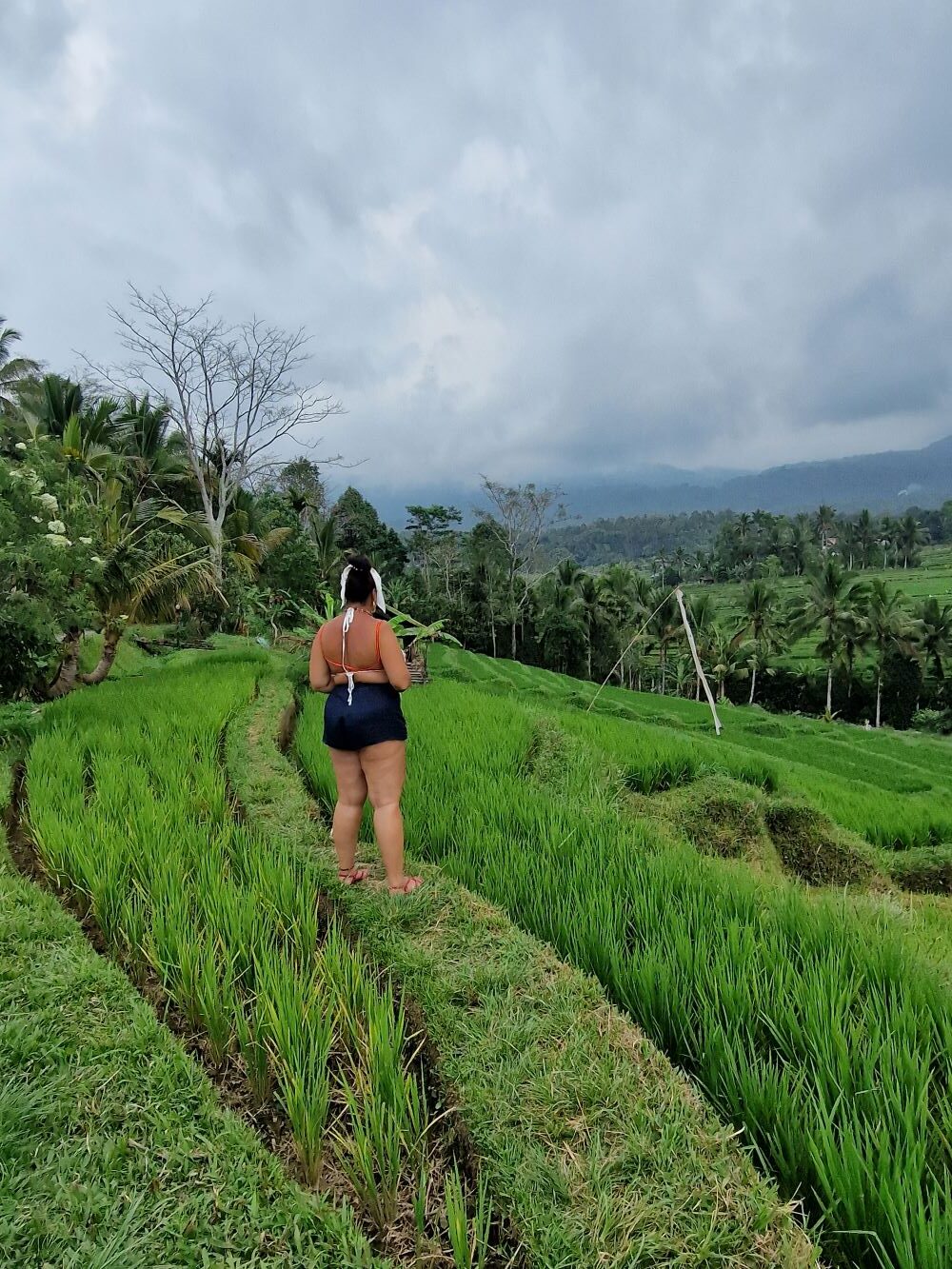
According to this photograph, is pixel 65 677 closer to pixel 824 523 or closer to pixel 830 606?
pixel 830 606

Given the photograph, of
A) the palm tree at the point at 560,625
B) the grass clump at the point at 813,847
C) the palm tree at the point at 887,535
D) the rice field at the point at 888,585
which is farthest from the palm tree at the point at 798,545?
the grass clump at the point at 813,847

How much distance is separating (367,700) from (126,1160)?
1570mm

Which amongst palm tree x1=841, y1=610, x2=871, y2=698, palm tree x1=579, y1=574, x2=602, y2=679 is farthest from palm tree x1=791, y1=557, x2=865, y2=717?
palm tree x1=579, y1=574, x2=602, y2=679

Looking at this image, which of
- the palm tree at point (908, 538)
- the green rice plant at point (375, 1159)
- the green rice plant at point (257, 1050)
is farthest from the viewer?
the palm tree at point (908, 538)

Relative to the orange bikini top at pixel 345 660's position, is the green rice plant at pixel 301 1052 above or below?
below

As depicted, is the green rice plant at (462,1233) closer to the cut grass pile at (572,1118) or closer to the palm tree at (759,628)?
the cut grass pile at (572,1118)

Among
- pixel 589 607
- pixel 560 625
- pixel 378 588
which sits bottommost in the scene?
Answer: pixel 560 625

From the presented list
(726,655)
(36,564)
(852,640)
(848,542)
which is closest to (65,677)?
(36,564)

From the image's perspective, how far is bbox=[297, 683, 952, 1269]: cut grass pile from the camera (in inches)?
50.8

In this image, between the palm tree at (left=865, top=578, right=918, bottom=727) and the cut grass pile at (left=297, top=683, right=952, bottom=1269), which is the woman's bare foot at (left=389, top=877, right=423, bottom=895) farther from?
the palm tree at (left=865, top=578, right=918, bottom=727)

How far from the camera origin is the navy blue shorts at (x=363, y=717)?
2.64m

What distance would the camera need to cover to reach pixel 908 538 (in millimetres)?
71312

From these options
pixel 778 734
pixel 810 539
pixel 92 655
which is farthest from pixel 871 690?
pixel 810 539

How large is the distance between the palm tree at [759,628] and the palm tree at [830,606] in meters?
2.32
